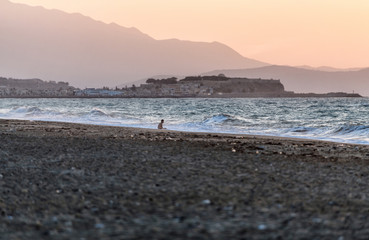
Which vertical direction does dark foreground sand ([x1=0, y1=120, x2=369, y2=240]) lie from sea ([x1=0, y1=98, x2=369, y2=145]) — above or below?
below

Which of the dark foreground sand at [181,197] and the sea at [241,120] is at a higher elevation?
the sea at [241,120]

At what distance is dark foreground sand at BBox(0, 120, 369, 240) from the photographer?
625 centimetres

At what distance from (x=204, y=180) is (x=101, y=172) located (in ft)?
8.67

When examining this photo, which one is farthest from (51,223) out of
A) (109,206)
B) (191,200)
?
(191,200)

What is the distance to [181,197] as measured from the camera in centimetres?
802

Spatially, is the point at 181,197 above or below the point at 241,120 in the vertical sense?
below

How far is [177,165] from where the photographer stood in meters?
11.6

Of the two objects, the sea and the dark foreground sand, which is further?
the sea

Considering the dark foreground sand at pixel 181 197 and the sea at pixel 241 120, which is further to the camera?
the sea at pixel 241 120

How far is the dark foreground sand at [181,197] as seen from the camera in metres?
6.25

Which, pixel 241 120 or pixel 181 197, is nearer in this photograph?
pixel 181 197

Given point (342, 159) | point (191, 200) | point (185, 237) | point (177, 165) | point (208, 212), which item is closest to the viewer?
point (185, 237)

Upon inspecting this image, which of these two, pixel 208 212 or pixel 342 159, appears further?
pixel 342 159

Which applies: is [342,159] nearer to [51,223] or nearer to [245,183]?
[245,183]
